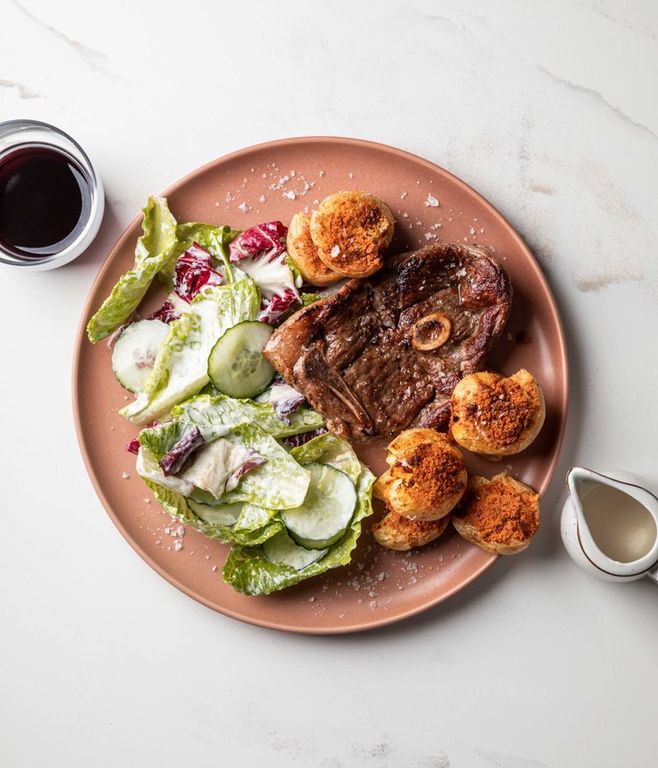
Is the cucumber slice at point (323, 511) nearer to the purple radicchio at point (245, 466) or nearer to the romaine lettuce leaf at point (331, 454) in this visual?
the romaine lettuce leaf at point (331, 454)

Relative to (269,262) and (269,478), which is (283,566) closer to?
(269,478)

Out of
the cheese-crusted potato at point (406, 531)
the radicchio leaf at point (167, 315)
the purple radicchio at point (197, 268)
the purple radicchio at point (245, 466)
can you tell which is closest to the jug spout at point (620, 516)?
the cheese-crusted potato at point (406, 531)

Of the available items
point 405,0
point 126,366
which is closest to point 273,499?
point 126,366

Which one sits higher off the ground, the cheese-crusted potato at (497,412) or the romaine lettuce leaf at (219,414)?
the cheese-crusted potato at (497,412)

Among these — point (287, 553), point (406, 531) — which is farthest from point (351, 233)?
point (287, 553)

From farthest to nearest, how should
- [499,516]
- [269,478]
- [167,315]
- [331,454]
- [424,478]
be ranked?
[167,315], [331,454], [269,478], [499,516], [424,478]

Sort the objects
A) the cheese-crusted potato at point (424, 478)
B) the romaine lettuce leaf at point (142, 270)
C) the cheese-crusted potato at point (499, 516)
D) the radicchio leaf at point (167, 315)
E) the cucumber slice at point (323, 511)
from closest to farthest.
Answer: the cheese-crusted potato at point (424, 478), the cheese-crusted potato at point (499, 516), the cucumber slice at point (323, 511), the romaine lettuce leaf at point (142, 270), the radicchio leaf at point (167, 315)
